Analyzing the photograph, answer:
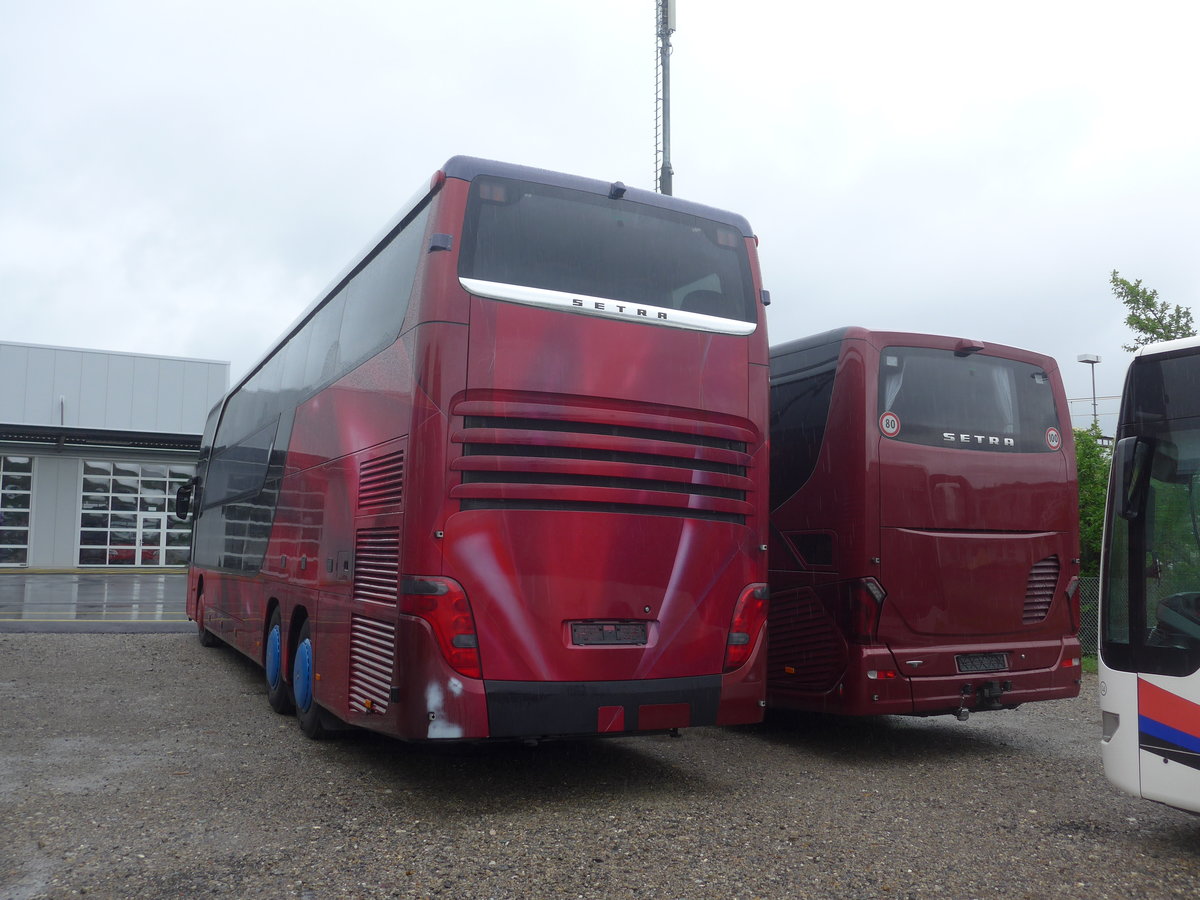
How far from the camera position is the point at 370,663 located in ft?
20.8

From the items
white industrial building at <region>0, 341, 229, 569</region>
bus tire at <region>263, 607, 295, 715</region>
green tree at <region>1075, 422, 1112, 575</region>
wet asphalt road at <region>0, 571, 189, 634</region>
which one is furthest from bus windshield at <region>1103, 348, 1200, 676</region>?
white industrial building at <region>0, 341, 229, 569</region>

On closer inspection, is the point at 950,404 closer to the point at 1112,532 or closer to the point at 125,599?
the point at 1112,532

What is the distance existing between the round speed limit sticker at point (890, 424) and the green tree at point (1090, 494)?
787cm

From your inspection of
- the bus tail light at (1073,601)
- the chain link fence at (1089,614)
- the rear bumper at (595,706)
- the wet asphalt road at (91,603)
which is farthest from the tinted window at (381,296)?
the chain link fence at (1089,614)

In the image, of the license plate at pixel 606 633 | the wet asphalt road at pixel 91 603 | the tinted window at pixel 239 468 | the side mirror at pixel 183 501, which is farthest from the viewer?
the side mirror at pixel 183 501

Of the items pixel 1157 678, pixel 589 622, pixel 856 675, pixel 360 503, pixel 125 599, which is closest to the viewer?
pixel 1157 678

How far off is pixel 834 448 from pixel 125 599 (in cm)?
1899

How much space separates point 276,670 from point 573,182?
505 cm

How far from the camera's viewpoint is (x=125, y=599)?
22.5 m

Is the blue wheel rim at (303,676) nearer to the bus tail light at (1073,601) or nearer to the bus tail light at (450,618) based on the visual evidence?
the bus tail light at (450,618)

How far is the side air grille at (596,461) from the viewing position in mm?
5902

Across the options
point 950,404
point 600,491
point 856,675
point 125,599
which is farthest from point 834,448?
point 125,599

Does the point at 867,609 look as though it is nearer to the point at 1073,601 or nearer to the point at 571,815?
the point at 1073,601

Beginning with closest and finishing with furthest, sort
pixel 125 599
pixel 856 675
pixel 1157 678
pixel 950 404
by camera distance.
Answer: pixel 1157 678 < pixel 856 675 < pixel 950 404 < pixel 125 599
